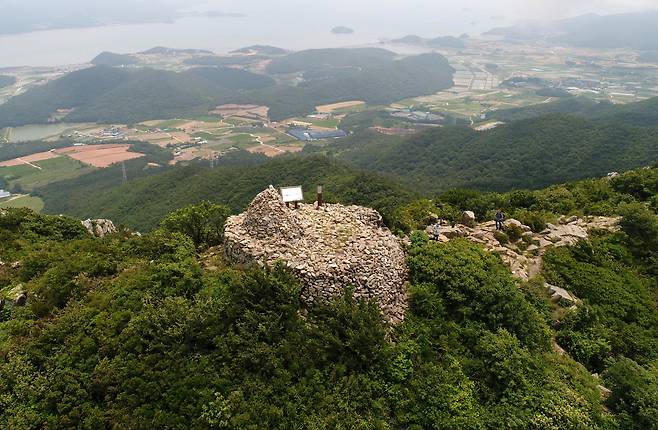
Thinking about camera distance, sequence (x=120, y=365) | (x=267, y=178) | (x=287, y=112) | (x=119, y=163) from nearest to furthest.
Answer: (x=120, y=365), (x=267, y=178), (x=119, y=163), (x=287, y=112)

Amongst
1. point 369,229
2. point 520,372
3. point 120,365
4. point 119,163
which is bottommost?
point 119,163

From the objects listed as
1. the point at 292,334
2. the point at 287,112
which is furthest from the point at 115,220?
the point at 287,112

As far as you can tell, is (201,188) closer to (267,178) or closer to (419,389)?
(267,178)

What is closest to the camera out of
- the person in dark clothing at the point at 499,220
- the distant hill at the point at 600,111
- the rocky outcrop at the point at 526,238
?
the rocky outcrop at the point at 526,238

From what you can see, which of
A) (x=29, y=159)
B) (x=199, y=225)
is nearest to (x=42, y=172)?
(x=29, y=159)

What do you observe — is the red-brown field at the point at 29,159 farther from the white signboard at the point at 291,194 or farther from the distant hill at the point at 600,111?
the distant hill at the point at 600,111

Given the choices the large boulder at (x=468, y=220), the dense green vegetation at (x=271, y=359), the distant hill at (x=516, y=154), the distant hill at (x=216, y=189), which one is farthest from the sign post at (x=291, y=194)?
the distant hill at (x=516, y=154)
